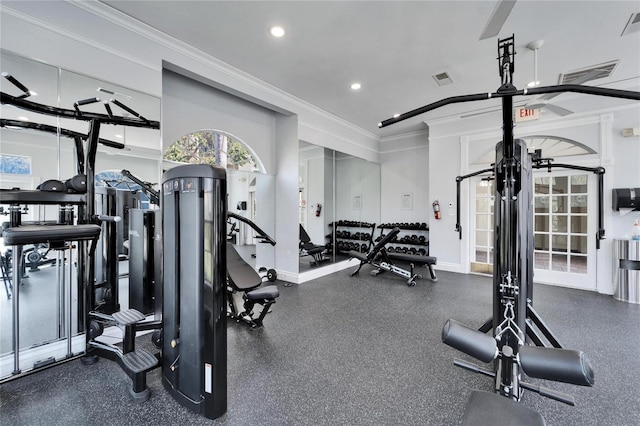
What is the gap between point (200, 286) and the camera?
1740 millimetres

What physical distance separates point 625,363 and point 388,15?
13.0ft

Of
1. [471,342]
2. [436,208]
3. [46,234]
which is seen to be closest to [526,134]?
[436,208]

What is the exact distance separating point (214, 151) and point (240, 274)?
218cm

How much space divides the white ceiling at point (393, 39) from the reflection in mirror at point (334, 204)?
1.74 metres

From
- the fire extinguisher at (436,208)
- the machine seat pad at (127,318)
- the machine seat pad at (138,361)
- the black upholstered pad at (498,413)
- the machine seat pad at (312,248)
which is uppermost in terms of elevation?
the fire extinguisher at (436,208)

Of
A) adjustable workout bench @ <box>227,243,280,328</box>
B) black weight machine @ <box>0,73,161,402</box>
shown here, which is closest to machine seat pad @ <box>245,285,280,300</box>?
adjustable workout bench @ <box>227,243,280,328</box>

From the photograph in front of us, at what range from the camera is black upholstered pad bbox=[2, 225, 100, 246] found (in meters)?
1.74

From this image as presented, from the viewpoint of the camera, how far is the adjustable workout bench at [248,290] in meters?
2.87

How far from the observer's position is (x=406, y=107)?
5.35 m

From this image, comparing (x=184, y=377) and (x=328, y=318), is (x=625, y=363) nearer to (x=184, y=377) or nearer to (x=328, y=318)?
(x=328, y=318)

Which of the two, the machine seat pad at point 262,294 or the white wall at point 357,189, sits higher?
the white wall at point 357,189

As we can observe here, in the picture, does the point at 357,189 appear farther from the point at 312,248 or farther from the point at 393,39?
the point at 393,39

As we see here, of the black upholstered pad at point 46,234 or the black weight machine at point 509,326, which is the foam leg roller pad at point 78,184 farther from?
the black weight machine at point 509,326

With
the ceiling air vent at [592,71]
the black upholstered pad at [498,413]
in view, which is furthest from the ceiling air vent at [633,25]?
the black upholstered pad at [498,413]
